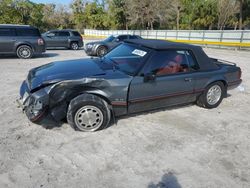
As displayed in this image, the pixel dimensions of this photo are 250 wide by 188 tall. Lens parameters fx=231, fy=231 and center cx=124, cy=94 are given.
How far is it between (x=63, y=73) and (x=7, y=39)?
→ 864 cm

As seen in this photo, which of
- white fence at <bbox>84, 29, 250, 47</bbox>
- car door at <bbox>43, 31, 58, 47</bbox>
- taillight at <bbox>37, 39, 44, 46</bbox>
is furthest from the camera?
white fence at <bbox>84, 29, 250, 47</bbox>

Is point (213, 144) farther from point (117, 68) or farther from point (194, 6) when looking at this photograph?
point (194, 6)

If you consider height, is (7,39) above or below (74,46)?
above

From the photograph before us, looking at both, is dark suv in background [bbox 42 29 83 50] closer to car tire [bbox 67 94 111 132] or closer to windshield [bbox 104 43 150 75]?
windshield [bbox 104 43 150 75]

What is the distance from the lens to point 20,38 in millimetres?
11164

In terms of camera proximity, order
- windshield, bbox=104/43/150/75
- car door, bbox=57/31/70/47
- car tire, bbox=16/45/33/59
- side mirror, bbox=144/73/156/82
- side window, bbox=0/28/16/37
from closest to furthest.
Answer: side mirror, bbox=144/73/156/82 → windshield, bbox=104/43/150/75 → side window, bbox=0/28/16/37 → car tire, bbox=16/45/33/59 → car door, bbox=57/31/70/47

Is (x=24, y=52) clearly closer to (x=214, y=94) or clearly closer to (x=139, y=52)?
(x=139, y=52)

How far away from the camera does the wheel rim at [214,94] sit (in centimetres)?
518

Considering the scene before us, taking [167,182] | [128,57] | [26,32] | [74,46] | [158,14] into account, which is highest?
[158,14]

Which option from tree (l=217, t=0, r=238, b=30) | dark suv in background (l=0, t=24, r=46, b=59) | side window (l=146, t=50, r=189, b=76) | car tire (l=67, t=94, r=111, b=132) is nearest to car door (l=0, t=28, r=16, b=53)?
dark suv in background (l=0, t=24, r=46, b=59)

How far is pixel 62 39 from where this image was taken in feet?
55.3

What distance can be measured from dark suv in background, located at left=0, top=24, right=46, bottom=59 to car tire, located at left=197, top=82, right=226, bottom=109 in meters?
9.22

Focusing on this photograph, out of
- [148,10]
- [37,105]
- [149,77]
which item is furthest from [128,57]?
[148,10]

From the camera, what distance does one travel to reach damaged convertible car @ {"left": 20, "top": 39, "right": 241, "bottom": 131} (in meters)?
3.72
